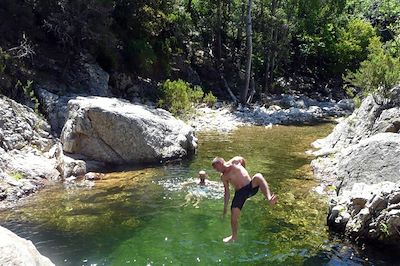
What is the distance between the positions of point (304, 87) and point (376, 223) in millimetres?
33401

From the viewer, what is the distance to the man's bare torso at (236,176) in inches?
385

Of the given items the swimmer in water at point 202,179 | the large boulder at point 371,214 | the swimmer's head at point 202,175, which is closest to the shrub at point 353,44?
the swimmer in water at point 202,179

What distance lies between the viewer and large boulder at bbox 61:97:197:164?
16547 mm

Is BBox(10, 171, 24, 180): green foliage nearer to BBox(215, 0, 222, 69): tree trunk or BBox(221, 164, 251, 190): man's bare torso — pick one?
BBox(221, 164, 251, 190): man's bare torso

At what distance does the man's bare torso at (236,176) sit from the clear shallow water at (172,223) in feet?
4.76

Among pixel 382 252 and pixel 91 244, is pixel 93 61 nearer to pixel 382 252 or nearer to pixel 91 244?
pixel 91 244

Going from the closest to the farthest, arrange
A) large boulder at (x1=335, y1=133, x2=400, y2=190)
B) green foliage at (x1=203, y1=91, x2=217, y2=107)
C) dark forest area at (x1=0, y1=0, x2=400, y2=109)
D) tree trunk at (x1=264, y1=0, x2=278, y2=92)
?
large boulder at (x1=335, y1=133, x2=400, y2=190) < dark forest area at (x1=0, y1=0, x2=400, y2=109) < green foliage at (x1=203, y1=91, x2=217, y2=107) < tree trunk at (x1=264, y1=0, x2=278, y2=92)

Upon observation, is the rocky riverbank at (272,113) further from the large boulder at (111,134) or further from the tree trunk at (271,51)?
the large boulder at (111,134)

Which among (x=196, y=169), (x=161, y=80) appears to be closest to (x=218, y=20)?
(x=161, y=80)

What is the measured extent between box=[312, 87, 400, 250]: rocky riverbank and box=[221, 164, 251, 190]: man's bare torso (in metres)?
2.45

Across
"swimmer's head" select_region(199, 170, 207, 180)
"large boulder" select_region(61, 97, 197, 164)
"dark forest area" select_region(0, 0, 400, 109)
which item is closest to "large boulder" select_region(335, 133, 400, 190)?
"swimmer's head" select_region(199, 170, 207, 180)

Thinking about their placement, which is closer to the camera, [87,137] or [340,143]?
[87,137]

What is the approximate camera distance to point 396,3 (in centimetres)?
5006

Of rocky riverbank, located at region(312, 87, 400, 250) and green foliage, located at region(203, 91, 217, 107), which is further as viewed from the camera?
green foliage, located at region(203, 91, 217, 107)
